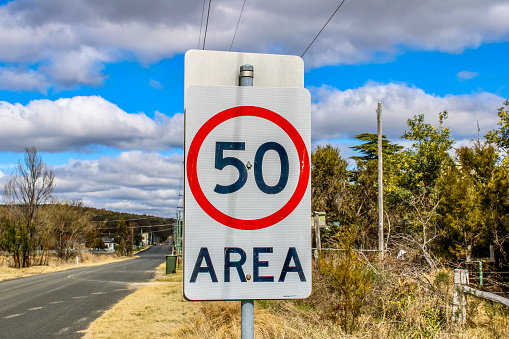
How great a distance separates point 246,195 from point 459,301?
5.52 meters

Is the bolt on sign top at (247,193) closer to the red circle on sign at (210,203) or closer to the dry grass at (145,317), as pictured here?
the red circle on sign at (210,203)

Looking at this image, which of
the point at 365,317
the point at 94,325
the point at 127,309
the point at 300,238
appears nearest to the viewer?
the point at 300,238

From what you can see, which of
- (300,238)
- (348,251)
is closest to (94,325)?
(348,251)

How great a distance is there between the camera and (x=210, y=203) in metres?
1.89

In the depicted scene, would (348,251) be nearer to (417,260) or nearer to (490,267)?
(417,260)

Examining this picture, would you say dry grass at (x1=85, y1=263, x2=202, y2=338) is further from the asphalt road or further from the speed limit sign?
the speed limit sign

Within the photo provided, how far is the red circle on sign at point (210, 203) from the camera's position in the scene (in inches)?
74.6

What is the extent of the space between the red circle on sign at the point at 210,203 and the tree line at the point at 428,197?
7.33 m

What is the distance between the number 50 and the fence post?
4848 mm

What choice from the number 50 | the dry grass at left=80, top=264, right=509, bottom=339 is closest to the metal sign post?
the number 50

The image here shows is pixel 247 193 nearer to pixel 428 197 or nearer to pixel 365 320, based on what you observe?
pixel 365 320

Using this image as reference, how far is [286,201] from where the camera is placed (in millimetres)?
1938

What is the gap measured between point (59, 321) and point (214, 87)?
1028cm

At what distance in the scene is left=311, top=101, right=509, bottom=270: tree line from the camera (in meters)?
12.0
